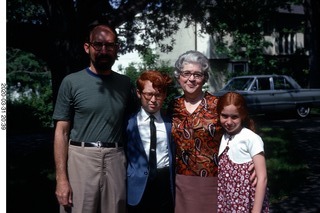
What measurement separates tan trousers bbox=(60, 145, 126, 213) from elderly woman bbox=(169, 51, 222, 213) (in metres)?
0.52

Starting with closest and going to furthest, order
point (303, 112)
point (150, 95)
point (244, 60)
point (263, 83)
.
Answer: point (150, 95)
point (263, 83)
point (303, 112)
point (244, 60)

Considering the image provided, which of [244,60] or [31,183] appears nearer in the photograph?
[31,183]

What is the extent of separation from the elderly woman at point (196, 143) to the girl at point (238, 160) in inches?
3.4

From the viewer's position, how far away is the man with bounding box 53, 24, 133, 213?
10.9 feet

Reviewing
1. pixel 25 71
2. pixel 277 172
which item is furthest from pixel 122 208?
pixel 25 71

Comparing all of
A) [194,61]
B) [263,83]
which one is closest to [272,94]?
[263,83]

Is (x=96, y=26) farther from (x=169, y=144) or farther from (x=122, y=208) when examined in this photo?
(x=122, y=208)

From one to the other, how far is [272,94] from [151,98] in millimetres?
14977

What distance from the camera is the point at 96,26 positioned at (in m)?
3.53

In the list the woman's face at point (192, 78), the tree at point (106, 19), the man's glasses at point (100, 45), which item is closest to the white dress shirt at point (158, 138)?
the woman's face at point (192, 78)

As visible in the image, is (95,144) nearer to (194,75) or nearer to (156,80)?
(156,80)

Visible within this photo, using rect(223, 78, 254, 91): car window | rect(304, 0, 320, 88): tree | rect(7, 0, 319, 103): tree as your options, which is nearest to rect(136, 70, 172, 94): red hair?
rect(7, 0, 319, 103): tree

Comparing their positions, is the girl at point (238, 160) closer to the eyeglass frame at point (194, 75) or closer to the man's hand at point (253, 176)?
the man's hand at point (253, 176)

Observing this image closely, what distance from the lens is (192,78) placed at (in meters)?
3.51
